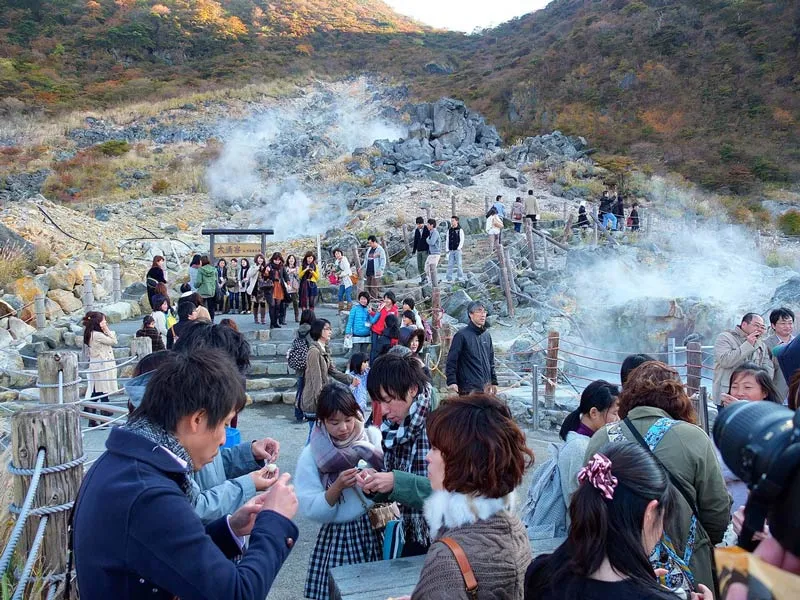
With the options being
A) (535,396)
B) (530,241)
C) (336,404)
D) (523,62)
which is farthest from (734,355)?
(523,62)

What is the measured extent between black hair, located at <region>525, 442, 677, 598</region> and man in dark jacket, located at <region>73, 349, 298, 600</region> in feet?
2.32

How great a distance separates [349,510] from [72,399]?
2275 millimetres

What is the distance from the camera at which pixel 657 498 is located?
1642 millimetres

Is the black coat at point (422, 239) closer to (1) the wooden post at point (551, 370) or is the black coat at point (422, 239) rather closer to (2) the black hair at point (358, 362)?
(1) the wooden post at point (551, 370)

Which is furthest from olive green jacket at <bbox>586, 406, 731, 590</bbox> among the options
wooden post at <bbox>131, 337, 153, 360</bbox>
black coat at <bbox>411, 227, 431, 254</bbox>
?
black coat at <bbox>411, 227, 431, 254</bbox>

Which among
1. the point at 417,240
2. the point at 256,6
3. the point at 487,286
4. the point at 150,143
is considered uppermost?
the point at 256,6

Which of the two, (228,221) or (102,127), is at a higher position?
(102,127)

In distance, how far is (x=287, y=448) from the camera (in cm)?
685

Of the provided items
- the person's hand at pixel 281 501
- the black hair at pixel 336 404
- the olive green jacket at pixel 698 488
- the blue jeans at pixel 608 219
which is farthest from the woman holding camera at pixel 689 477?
the blue jeans at pixel 608 219

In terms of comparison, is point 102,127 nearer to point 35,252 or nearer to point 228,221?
point 228,221

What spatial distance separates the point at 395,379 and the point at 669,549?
127cm

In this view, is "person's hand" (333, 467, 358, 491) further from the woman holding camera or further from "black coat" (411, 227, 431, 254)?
"black coat" (411, 227, 431, 254)

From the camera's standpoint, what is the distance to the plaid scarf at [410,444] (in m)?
2.81

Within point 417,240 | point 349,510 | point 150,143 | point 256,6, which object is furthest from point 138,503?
point 256,6
